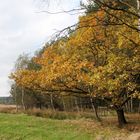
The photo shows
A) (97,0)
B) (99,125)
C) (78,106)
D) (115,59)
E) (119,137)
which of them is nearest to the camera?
(97,0)

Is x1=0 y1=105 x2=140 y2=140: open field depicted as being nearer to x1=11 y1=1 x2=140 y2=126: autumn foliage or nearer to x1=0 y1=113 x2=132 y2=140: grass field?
x1=0 y1=113 x2=132 y2=140: grass field

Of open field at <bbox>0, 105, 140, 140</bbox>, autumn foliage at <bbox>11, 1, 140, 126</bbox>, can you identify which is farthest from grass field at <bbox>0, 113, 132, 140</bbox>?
autumn foliage at <bbox>11, 1, 140, 126</bbox>

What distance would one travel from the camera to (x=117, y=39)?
31422 mm

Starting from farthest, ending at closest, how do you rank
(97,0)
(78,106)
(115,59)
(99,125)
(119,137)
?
1. (78,106)
2. (99,125)
3. (115,59)
4. (119,137)
5. (97,0)

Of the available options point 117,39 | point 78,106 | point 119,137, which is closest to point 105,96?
point 117,39

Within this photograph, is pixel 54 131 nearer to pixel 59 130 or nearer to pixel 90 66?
pixel 59 130

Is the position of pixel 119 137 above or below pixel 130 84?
below

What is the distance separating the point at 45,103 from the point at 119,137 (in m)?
49.1

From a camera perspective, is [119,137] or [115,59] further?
[115,59]

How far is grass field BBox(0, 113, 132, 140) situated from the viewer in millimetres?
25614

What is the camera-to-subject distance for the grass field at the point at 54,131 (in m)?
25.6

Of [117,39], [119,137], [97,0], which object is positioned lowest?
[119,137]

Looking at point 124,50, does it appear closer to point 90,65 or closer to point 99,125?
point 90,65

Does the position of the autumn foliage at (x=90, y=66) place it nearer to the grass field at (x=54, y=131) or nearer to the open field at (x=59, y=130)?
the open field at (x=59, y=130)
